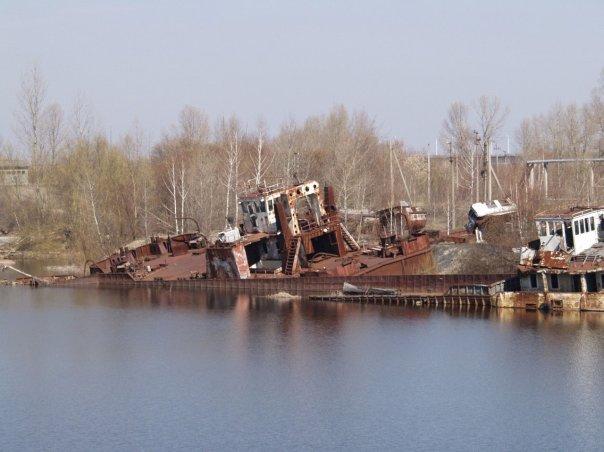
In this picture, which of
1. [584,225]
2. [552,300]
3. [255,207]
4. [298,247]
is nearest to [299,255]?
[298,247]

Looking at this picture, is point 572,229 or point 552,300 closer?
point 552,300

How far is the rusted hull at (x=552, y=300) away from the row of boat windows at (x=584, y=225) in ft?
10.5

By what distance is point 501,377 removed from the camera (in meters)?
32.5

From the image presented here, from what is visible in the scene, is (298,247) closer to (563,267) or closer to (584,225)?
(584,225)

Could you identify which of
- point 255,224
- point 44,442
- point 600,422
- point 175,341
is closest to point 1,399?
point 44,442

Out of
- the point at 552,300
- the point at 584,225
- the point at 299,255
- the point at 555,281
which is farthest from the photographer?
the point at 299,255

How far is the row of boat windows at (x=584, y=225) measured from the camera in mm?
42031

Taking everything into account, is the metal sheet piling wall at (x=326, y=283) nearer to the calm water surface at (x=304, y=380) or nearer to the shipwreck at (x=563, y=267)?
the shipwreck at (x=563, y=267)

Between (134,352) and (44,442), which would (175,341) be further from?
(44,442)

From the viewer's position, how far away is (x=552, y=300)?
133 ft

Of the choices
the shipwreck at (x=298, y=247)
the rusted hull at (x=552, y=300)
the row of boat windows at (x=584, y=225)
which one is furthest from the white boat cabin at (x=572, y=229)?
the shipwreck at (x=298, y=247)

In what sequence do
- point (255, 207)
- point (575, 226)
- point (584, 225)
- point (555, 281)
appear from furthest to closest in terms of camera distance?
point (255, 207) → point (584, 225) → point (575, 226) → point (555, 281)

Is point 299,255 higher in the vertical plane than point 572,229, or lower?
lower

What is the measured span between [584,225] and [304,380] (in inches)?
614
